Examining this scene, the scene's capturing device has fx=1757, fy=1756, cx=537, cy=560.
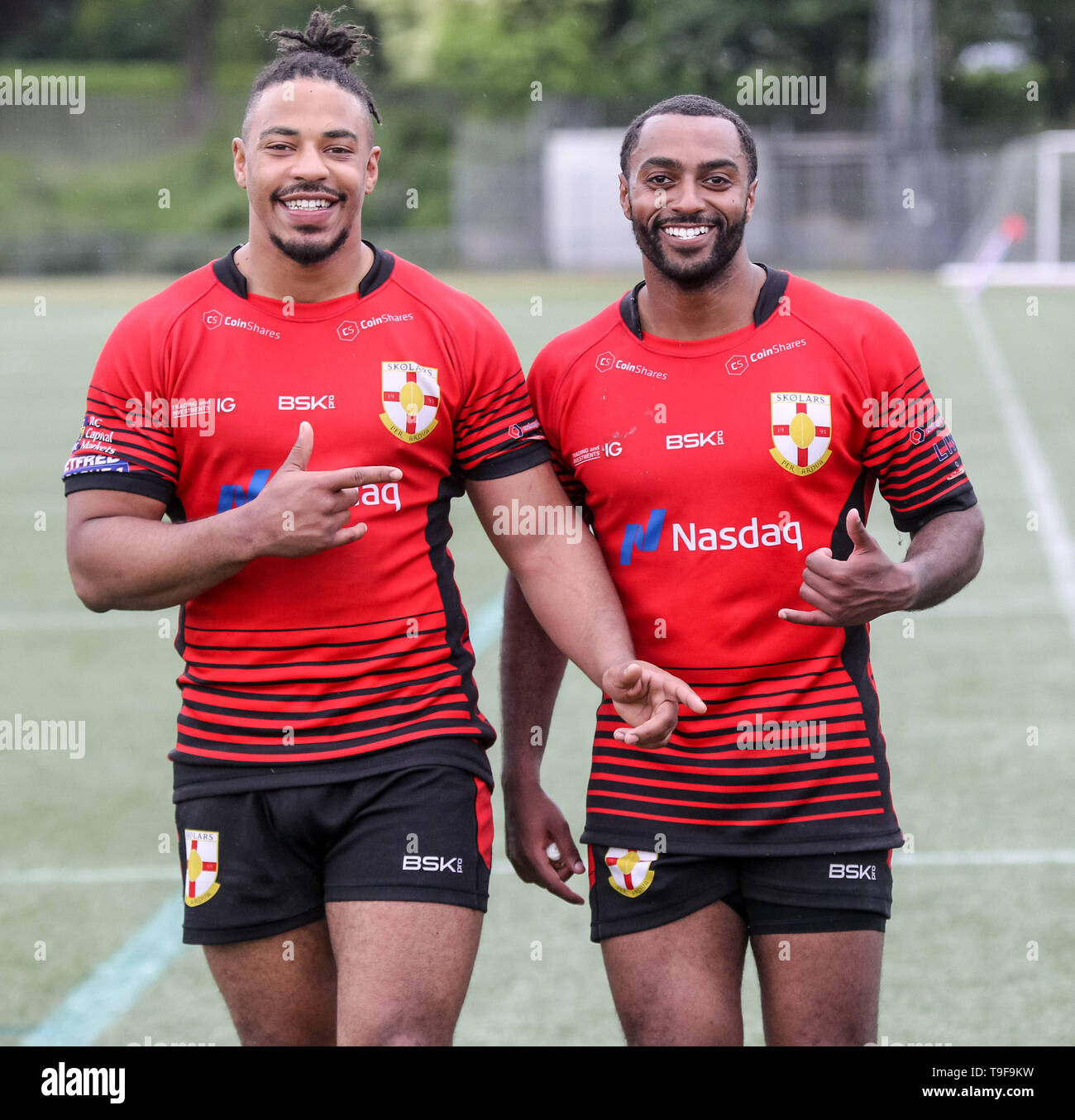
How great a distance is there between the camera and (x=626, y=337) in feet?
12.8

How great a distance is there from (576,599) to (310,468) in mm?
631

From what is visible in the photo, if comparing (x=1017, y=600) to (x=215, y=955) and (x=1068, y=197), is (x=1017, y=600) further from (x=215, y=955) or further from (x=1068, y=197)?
(x=1068, y=197)

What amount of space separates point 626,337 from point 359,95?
79 cm

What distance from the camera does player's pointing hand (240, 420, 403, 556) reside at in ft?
11.2

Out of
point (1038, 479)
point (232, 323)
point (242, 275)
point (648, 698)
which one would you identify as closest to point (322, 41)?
point (242, 275)

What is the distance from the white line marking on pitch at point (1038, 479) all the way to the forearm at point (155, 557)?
7.51m

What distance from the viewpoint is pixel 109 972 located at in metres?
5.85

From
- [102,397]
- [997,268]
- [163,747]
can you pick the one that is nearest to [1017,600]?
[163,747]

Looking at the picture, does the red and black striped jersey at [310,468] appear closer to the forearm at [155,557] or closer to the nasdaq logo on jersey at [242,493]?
→ the nasdaq logo on jersey at [242,493]

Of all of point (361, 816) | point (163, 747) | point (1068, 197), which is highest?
point (1068, 197)

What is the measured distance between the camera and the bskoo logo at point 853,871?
365 cm
